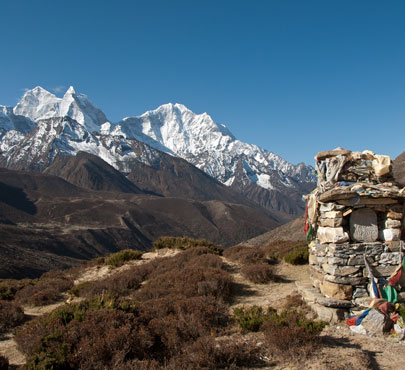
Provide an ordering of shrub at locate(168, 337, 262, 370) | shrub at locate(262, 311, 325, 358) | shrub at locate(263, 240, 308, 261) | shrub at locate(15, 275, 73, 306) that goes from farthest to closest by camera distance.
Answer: shrub at locate(263, 240, 308, 261)
shrub at locate(15, 275, 73, 306)
shrub at locate(262, 311, 325, 358)
shrub at locate(168, 337, 262, 370)

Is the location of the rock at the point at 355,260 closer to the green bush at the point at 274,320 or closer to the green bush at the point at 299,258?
the green bush at the point at 274,320

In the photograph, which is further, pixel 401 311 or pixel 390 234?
pixel 390 234

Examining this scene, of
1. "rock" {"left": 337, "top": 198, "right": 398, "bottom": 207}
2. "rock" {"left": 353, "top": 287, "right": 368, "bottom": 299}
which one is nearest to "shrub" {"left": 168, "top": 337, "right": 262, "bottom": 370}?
"rock" {"left": 353, "top": 287, "right": 368, "bottom": 299}

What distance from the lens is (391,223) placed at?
297 inches

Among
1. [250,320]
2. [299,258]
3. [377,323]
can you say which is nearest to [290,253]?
[299,258]

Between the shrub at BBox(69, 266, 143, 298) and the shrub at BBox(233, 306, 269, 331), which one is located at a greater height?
the shrub at BBox(233, 306, 269, 331)

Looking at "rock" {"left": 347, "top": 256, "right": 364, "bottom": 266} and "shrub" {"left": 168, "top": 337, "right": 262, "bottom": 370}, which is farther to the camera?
"rock" {"left": 347, "top": 256, "right": 364, "bottom": 266}

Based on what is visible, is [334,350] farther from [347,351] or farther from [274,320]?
[274,320]

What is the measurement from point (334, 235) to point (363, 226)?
2.63ft

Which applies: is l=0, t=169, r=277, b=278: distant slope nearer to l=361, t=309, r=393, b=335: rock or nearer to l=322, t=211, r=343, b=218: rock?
l=322, t=211, r=343, b=218: rock

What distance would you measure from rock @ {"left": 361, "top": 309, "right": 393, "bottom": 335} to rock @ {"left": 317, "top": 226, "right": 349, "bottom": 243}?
1.63 m

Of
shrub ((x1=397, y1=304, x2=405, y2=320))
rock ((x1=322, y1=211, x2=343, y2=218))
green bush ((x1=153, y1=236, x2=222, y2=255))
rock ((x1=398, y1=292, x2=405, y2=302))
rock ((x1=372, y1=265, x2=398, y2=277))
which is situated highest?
rock ((x1=322, y1=211, x2=343, y2=218))

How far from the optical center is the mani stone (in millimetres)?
7559

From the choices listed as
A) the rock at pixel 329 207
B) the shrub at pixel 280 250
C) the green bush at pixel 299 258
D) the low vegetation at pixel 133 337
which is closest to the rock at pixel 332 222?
the rock at pixel 329 207
